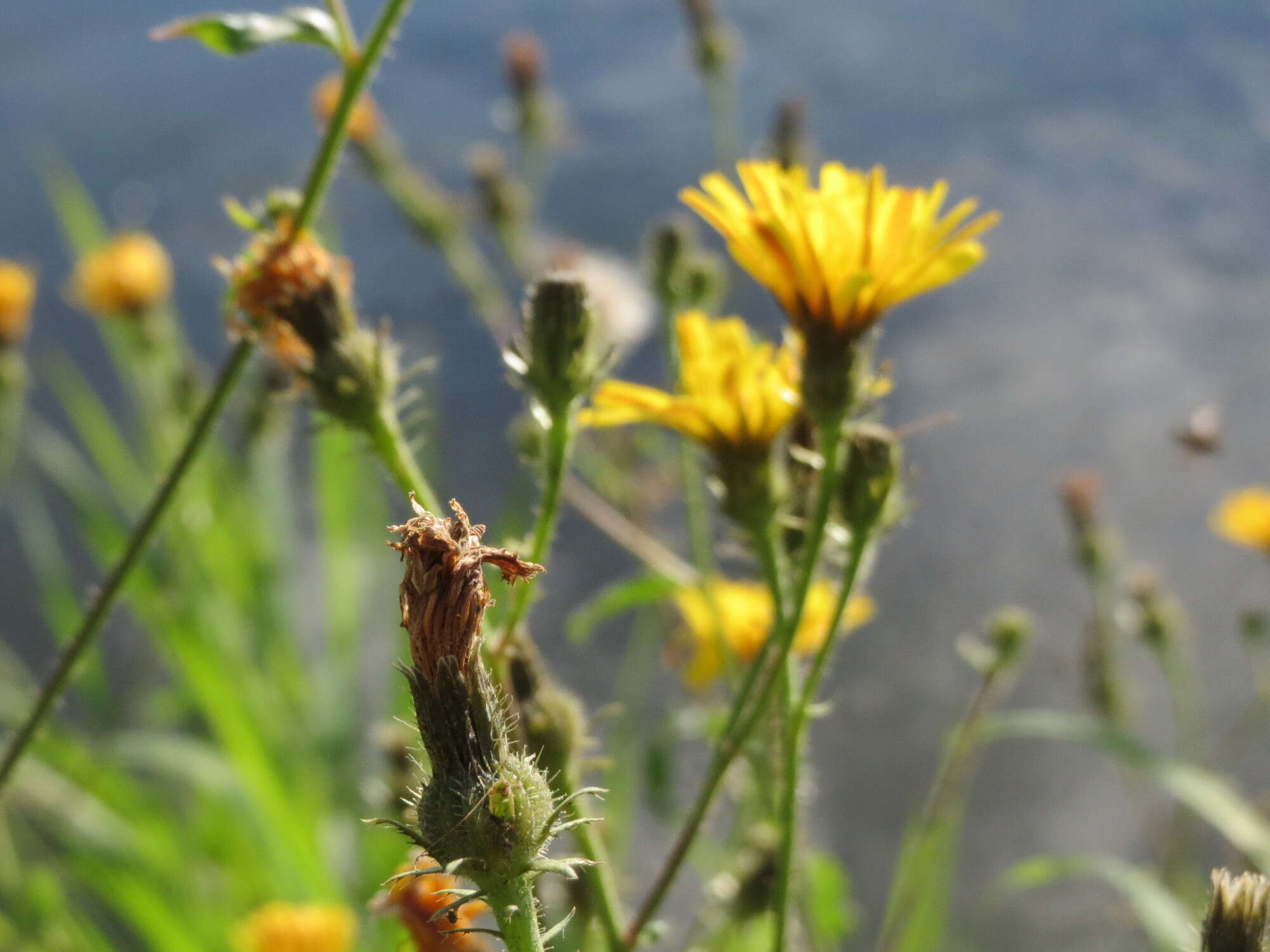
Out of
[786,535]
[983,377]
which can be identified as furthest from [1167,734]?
[786,535]

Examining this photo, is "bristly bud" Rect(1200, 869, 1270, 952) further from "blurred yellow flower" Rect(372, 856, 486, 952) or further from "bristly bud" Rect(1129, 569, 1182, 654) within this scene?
"bristly bud" Rect(1129, 569, 1182, 654)

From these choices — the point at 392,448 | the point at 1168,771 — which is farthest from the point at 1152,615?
the point at 392,448

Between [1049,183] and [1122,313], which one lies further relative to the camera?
[1049,183]

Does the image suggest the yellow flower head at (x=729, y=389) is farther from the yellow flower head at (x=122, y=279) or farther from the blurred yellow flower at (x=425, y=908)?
the yellow flower head at (x=122, y=279)

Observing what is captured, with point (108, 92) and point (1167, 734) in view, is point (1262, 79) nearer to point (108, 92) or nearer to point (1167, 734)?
point (1167, 734)

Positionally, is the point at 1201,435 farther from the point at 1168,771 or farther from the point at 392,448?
the point at 392,448

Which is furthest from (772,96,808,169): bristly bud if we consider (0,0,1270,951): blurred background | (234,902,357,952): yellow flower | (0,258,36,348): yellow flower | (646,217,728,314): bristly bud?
(0,258,36,348): yellow flower

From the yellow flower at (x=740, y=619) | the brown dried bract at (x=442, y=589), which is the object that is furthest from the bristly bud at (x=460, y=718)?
the yellow flower at (x=740, y=619)
